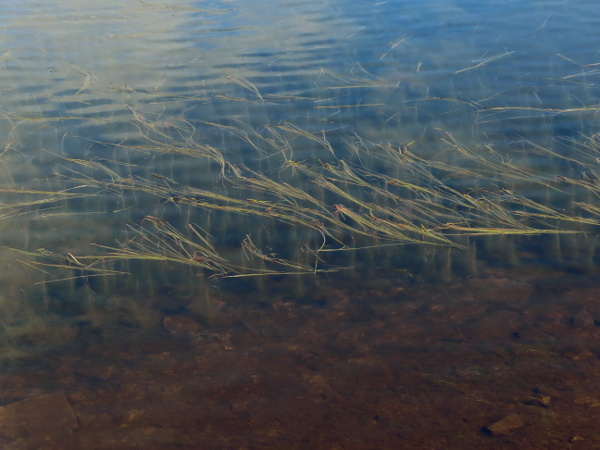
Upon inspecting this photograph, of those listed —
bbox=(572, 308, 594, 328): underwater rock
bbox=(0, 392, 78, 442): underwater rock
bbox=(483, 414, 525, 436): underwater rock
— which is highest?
bbox=(572, 308, 594, 328): underwater rock

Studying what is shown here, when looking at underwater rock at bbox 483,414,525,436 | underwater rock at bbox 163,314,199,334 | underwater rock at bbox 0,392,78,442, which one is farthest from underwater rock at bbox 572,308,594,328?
underwater rock at bbox 0,392,78,442

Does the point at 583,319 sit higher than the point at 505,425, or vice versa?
the point at 583,319

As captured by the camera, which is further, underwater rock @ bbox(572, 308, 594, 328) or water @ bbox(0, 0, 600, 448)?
underwater rock @ bbox(572, 308, 594, 328)

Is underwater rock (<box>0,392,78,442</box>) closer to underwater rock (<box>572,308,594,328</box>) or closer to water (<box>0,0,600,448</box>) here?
water (<box>0,0,600,448</box>)

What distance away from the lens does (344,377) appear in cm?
282

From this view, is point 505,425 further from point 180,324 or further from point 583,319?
point 180,324

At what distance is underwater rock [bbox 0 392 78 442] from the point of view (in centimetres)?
→ 262

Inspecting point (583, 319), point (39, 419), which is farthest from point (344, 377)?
point (39, 419)

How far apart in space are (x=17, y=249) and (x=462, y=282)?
253 centimetres

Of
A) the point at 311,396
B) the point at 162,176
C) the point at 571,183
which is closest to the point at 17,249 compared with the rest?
the point at 162,176

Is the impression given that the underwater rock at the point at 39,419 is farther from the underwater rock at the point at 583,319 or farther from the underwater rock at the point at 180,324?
the underwater rock at the point at 583,319

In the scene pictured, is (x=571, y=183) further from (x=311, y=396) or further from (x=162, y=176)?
(x=162, y=176)

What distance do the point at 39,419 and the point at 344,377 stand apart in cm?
126

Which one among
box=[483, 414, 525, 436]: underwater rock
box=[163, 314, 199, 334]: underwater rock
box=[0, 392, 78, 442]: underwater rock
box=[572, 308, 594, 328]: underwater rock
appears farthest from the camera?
box=[163, 314, 199, 334]: underwater rock
